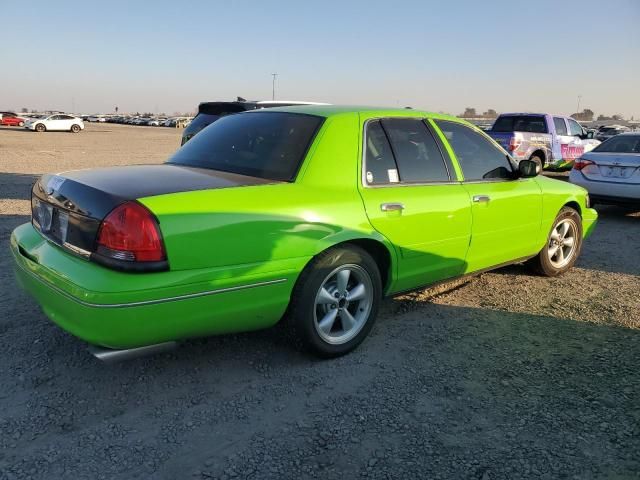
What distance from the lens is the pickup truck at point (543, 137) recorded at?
1246 centimetres

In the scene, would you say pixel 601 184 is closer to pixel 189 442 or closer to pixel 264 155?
pixel 264 155

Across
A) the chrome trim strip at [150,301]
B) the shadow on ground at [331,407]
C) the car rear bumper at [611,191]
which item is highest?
the car rear bumper at [611,191]

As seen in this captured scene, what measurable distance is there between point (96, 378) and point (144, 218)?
1.14 meters

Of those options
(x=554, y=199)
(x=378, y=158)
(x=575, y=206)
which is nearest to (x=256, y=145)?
(x=378, y=158)

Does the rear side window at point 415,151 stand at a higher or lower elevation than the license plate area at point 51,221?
higher

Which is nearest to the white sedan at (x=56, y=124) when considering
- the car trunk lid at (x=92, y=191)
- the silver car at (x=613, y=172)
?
the silver car at (x=613, y=172)

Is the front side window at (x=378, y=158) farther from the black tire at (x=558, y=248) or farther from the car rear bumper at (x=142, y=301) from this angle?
the black tire at (x=558, y=248)

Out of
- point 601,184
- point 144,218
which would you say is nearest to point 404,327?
point 144,218

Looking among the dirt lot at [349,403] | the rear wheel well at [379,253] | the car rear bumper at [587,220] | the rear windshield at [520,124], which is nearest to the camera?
the dirt lot at [349,403]

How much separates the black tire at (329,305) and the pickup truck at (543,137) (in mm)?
9704

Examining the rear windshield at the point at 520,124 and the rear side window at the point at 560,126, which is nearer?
the rear windshield at the point at 520,124

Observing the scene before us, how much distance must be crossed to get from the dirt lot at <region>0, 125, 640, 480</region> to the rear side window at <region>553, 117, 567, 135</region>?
34.4ft

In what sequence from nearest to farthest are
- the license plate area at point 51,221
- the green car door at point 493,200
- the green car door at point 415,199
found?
the license plate area at point 51,221 → the green car door at point 415,199 → the green car door at point 493,200

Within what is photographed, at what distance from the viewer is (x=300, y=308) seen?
3.12 meters
